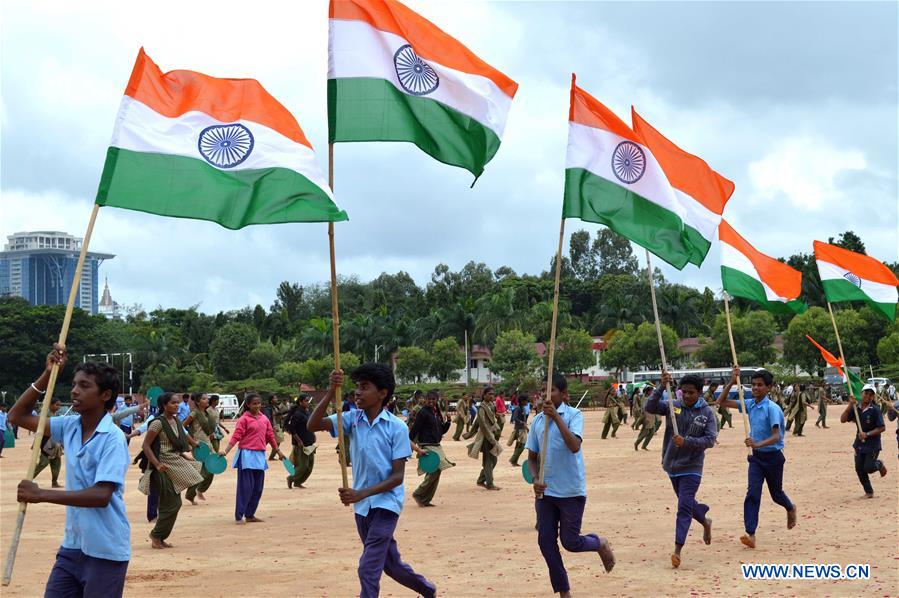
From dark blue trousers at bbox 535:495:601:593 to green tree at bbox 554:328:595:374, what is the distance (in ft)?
219

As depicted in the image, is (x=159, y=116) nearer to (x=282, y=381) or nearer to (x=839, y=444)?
(x=839, y=444)

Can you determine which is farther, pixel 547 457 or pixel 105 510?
pixel 547 457

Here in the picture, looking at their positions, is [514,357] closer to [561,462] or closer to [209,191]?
[561,462]

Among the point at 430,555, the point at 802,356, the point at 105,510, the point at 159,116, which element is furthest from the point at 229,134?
the point at 802,356

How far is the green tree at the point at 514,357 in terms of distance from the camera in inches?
2803

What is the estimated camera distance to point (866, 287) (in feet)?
52.9

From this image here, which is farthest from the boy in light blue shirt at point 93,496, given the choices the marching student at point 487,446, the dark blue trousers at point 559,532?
the marching student at point 487,446

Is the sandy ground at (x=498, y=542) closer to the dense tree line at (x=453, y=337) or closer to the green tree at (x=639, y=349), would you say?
the dense tree line at (x=453, y=337)

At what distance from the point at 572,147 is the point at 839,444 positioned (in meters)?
21.7

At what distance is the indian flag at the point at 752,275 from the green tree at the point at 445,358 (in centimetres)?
6267

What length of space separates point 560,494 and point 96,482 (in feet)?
13.2

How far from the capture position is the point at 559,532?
8.50 m

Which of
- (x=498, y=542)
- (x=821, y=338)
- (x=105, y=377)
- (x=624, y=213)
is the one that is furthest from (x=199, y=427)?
(x=821, y=338)

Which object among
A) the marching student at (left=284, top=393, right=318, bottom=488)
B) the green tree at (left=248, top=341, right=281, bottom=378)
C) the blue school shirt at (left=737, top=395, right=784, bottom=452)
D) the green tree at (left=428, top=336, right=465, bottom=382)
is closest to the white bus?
the green tree at (left=428, top=336, right=465, bottom=382)
